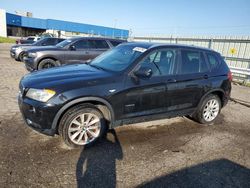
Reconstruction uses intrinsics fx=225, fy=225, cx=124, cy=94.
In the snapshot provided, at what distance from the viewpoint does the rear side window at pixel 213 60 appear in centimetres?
522

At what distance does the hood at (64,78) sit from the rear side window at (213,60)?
2569mm

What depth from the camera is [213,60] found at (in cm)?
531

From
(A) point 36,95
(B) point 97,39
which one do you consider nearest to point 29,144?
(A) point 36,95

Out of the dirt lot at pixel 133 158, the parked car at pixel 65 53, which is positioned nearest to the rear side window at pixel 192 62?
the dirt lot at pixel 133 158

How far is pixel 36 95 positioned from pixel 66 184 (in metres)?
1.46

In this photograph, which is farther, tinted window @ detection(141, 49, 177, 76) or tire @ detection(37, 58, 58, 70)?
tire @ detection(37, 58, 58, 70)

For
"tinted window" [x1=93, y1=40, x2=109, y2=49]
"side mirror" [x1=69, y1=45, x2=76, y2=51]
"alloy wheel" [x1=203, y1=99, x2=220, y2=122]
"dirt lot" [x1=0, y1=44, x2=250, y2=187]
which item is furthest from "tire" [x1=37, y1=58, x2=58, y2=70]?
"alloy wheel" [x1=203, y1=99, x2=220, y2=122]

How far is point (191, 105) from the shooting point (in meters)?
5.02

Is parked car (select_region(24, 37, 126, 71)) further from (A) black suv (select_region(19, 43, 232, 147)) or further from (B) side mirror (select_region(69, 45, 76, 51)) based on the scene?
(A) black suv (select_region(19, 43, 232, 147))

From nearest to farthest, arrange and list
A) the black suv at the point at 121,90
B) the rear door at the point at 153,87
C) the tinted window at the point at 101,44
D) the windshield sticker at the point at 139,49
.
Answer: the black suv at the point at 121,90 → the rear door at the point at 153,87 → the windshield sticker at the point at 139,49 → the tinted window at the point at 101,44

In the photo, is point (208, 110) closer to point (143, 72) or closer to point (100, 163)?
point (143, 72)

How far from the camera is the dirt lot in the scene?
3.12 meters

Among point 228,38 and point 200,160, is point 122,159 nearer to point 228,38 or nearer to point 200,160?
point 200,160

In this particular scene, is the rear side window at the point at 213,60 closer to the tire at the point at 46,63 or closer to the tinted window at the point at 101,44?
the tinted window at the point at 101,44
